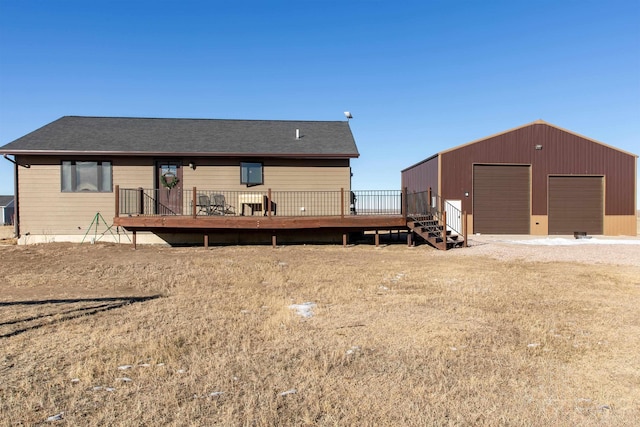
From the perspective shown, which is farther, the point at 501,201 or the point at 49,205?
the point at 501,201

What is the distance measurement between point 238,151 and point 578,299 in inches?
Answer: 429

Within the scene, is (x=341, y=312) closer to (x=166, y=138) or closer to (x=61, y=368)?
(x=61, y=368)

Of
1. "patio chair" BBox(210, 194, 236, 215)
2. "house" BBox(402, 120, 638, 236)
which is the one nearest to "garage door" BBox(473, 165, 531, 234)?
"house" BBox(402, 120, 638, 236)

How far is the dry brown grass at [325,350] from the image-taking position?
2.70m

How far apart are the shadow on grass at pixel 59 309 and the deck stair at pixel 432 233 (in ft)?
29.1

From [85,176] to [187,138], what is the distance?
3.74m

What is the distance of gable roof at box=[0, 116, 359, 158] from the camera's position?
13328 mm

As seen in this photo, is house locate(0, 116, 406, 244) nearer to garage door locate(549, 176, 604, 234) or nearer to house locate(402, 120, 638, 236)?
house locate(402, 120, 638, 236)

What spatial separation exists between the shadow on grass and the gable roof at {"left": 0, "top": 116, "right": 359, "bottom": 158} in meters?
8.23

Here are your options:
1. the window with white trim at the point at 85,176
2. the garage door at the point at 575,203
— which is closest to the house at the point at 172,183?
the window with white trim at the point at 85,176

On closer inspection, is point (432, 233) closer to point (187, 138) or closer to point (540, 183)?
point (540, 183)

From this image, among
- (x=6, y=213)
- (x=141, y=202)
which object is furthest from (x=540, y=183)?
(x=6, y=213)

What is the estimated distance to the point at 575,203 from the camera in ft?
62.2

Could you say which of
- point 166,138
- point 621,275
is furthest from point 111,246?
point 621,275
